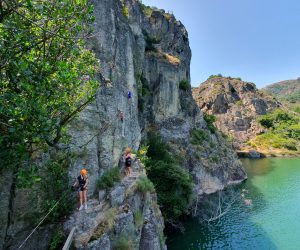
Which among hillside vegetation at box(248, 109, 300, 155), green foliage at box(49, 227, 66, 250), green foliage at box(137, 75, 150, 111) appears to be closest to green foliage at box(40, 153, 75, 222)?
green foliage at box(49, 227, 66, 250)

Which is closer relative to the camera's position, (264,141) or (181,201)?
(181,201)

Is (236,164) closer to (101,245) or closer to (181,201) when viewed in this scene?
(181,201)

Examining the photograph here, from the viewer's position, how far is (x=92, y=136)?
17.8 meters

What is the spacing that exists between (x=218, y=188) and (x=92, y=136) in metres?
30.4

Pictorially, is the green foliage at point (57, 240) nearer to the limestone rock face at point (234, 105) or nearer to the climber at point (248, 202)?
the climber at point (248, 202)

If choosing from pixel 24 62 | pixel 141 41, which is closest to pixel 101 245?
pixel 24 62

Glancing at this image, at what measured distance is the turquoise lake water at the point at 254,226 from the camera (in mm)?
24766

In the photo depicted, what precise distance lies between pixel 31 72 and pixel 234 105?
105 m

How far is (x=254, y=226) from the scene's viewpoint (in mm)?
28406

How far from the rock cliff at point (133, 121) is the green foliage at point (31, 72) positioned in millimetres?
3891

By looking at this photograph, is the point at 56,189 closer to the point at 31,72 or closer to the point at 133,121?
the point at 31,72

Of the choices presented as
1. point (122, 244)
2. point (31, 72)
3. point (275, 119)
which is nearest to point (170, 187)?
point (122, 244)

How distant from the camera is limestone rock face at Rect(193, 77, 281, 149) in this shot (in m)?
103

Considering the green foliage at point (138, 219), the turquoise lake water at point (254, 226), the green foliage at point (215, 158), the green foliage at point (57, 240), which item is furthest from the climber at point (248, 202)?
the green foliage at point (57, 240)
